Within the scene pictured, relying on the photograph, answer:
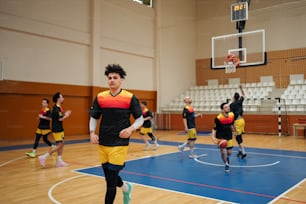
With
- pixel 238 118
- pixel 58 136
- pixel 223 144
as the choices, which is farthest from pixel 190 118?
pixel 58 136

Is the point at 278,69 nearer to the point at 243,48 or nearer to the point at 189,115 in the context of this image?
the point at 243,48

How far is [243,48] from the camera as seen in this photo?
1486cm

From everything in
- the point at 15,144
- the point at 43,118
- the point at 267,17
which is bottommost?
the point at 15,144

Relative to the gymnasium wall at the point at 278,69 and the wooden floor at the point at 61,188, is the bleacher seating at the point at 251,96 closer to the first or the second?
the gymnasium wall at the point at 278,69

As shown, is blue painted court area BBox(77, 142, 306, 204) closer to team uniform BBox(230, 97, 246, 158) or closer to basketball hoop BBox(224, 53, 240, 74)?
team uniform BBox(230, 97, 246, 158)

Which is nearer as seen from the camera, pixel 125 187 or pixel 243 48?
pixel 125 187

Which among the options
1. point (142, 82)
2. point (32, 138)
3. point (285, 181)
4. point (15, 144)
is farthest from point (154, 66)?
point (285, 181)

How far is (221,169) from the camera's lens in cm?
710

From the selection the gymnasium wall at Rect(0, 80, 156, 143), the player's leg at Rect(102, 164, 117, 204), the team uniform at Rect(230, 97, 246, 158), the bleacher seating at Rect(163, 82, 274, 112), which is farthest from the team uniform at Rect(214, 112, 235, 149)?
the bleacher seating at Rect(163, 82, 274, 112)

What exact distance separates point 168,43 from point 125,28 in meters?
4.19

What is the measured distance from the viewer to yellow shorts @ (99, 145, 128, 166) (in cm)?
361

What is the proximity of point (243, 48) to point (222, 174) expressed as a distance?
9792mm

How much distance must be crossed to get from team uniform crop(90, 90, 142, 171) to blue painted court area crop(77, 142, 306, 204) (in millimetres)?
2014

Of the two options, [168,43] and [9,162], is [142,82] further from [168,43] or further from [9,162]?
[9,162]
